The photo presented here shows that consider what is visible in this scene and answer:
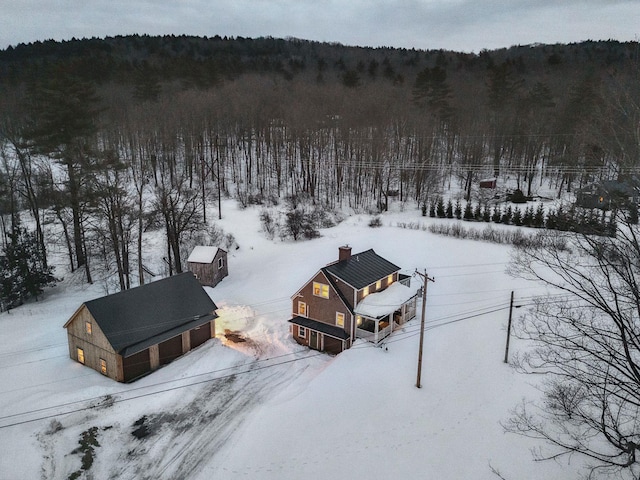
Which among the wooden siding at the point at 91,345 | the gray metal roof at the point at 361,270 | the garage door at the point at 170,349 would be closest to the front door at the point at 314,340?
the gray metal roof at the point at 361,270

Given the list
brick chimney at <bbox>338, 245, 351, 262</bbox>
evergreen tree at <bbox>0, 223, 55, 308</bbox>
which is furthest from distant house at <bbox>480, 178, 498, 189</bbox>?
evergreen tree at <bbox>0, 223, 55, 308</bbox>

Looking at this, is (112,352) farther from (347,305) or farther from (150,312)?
(347,305)

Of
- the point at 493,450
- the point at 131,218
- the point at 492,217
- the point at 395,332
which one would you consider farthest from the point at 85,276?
the point at 492,217

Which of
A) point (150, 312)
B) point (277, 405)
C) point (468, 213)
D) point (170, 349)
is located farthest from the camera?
point (468, 213)

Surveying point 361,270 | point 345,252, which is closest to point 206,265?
point 345,252

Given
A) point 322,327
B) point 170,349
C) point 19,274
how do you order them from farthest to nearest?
point 19,274, point 322,327, point 170,349

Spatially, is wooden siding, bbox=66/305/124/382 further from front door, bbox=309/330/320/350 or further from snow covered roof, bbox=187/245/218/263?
snow covered roof, bbox=187/245/218/263

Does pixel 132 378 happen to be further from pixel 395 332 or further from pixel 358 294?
pixel 395 332

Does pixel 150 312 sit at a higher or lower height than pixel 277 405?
higher
